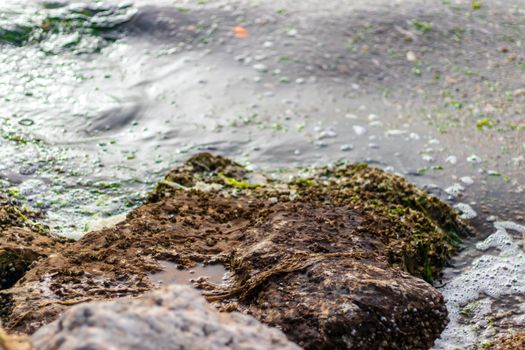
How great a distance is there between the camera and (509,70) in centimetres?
848

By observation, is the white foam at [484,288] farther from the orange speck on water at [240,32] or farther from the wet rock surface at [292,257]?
the orange speck on water at [240,32]

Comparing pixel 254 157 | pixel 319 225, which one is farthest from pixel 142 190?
pixel 319 225

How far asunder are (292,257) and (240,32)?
5.18m

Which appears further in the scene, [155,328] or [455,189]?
[455,189]

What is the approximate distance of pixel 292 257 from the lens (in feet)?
14.2

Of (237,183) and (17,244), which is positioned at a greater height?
(17,244)

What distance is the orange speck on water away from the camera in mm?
8898

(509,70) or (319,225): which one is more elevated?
(319,225)

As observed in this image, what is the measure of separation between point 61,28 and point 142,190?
3.56 metres

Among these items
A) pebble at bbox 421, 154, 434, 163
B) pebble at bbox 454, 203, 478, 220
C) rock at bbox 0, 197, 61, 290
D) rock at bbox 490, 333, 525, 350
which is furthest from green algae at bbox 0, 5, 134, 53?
rock at bbox 490, 333, 525, 350

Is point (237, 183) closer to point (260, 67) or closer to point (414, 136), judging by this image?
point (414, 136)

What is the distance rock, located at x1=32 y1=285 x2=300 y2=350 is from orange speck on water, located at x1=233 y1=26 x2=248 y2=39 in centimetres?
646

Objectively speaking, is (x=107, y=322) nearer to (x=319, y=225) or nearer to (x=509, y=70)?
(x=319, y=225)

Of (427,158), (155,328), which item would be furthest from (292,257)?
(427,158)
